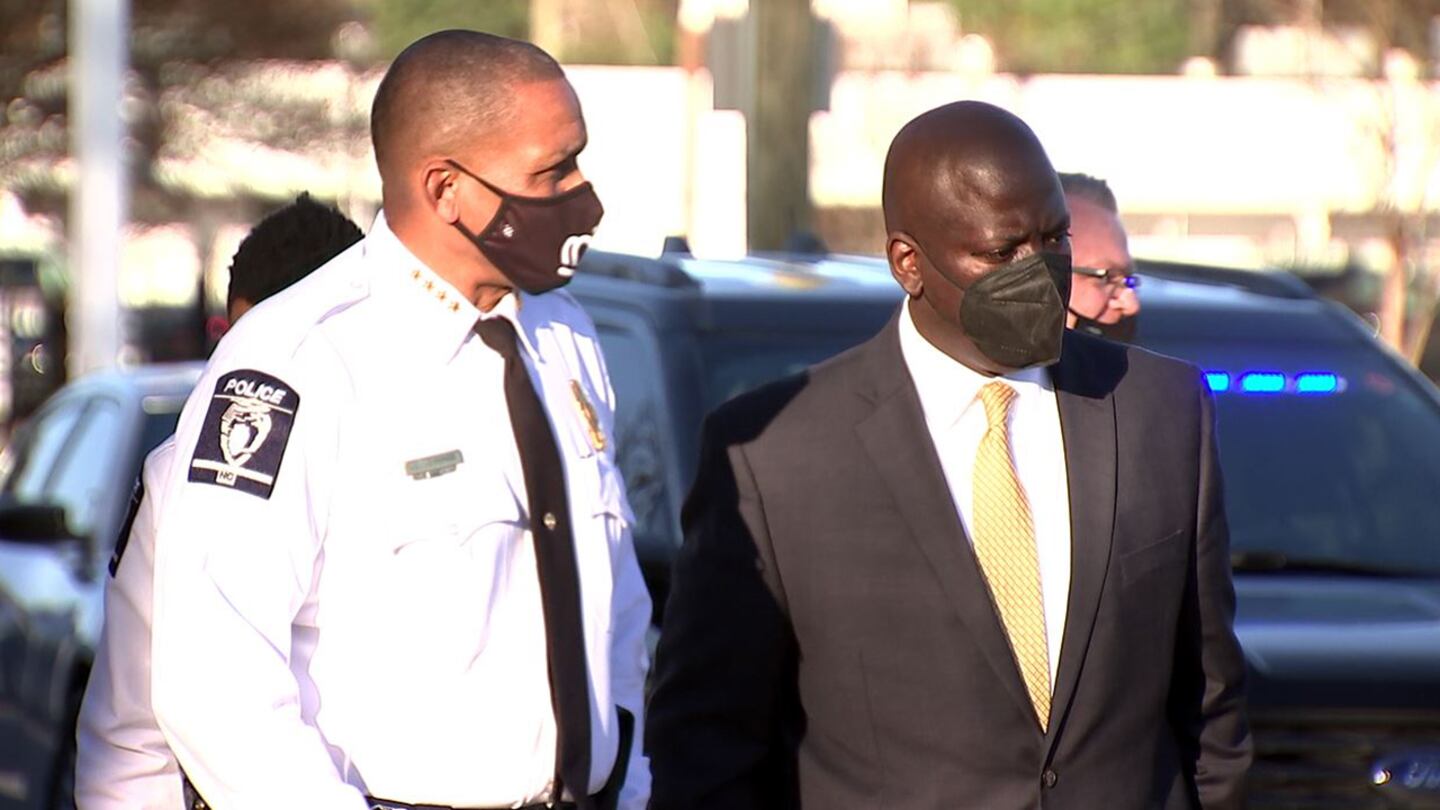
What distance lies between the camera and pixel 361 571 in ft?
10.4

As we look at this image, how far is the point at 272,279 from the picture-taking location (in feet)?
13.4

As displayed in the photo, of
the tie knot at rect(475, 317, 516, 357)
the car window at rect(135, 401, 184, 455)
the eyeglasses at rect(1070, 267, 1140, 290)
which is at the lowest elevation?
the car window at rect(135, 401, 184, 455)

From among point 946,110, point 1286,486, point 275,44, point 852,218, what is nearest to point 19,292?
point 275,44

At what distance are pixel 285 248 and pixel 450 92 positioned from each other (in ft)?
2.86

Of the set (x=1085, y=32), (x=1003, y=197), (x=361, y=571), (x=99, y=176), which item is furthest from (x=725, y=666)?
(x=1085, y=32)

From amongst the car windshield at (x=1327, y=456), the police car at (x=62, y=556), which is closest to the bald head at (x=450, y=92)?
the car windshield at (x=1327, y=456)

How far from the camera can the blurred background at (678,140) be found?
18.2m

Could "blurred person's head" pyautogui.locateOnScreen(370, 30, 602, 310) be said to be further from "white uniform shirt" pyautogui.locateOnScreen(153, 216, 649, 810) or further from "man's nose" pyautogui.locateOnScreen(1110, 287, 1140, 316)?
"man's nose" pyautogui.locateOnScreen(1110, 287, 1140, 316)

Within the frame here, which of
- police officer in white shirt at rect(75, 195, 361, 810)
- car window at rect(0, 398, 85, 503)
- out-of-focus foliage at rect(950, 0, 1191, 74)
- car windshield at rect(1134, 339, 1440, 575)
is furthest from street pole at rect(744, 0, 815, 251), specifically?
out-of-focus foliage at rect(950, 0, 1191, 74)

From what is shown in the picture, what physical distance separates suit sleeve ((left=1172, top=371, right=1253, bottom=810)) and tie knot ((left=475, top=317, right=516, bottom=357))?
0.97 meters

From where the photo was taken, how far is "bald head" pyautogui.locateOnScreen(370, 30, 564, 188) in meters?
3.31

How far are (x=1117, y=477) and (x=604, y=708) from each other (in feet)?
2.50

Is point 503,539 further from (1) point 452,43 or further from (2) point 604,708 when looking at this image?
(1) point 452,43

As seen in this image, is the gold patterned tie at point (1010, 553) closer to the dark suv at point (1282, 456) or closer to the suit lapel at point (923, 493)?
the suit lapel at point (923, 493)
